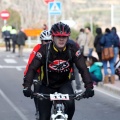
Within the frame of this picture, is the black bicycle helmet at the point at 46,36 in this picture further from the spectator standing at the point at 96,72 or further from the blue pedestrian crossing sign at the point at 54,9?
the blue pedestrian crossing sign at the point at 54,9

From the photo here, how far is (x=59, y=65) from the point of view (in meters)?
8.03

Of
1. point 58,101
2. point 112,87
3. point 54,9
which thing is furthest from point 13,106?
point 54,9

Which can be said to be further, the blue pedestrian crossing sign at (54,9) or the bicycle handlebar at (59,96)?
the blue pedestrian crossing sign at (54,9)

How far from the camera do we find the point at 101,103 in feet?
52.0

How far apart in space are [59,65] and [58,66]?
19 millimetres

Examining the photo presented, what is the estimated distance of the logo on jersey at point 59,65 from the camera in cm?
803

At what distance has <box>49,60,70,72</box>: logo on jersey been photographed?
8.03m

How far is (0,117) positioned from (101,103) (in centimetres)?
345

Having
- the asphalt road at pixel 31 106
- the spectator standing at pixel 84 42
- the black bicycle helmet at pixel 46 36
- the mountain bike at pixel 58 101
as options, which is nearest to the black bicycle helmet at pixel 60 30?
the mountain bike at pixel 58 101

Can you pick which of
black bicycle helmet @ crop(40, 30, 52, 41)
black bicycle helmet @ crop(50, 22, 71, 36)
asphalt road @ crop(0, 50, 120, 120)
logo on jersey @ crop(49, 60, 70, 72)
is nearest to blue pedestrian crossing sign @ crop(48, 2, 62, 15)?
asphalt road @ crop(0, 50, 120, 120)

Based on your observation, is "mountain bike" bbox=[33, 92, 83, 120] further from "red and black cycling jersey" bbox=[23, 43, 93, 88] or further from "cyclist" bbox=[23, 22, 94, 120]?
"red and black cycling jersey" bbox=[23, 43, 93, 88]

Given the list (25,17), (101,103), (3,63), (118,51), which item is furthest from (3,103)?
(25,17)

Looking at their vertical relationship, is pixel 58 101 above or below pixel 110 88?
above

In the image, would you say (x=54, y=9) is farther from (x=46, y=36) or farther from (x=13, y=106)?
(x=46, y=36)
